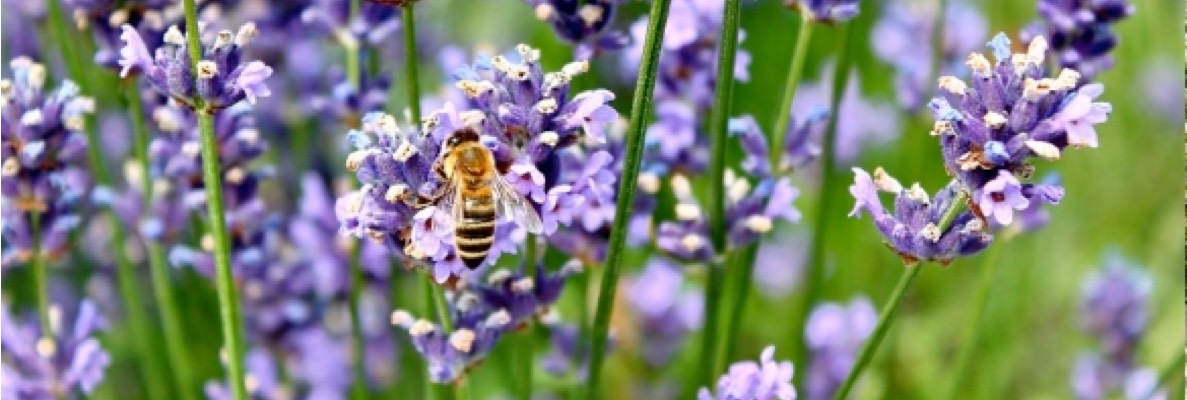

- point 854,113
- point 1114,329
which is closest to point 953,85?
point 1114,329

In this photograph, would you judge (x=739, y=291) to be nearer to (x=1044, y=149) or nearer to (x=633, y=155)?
(x=633, y=155)

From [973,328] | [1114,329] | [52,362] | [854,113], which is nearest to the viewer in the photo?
[52,362]

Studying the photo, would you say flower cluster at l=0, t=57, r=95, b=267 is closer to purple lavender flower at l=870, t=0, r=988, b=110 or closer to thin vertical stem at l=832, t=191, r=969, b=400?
thin vertical stem at l=832, t=191, r=969, b=400

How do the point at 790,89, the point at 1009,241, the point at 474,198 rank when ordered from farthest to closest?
the point at 1009,241 → the point at 790,89 → the point at 474,198

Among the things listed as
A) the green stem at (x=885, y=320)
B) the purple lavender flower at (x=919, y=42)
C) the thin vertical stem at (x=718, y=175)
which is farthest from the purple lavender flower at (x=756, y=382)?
the purple lavender flower at (x=919, y=42)

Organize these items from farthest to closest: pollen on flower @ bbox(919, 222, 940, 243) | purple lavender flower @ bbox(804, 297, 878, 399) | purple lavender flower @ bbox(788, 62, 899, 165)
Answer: purple lavender flower @ bbox(788, 62, 899, 165) → purple lavender flower @ bbox(804, 297, 878, 399) → pollen on flower @ bbox(919, 222, 940, 243)

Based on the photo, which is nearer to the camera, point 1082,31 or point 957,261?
point 1082,31

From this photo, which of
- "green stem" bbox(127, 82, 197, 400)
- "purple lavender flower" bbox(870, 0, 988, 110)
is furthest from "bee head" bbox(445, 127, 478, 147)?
"purple lavender flower" bbox(870, 0, 988, 110)
